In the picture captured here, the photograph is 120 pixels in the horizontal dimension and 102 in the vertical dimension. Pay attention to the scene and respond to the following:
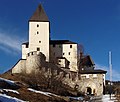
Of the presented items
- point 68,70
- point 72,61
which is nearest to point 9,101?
point 68,70

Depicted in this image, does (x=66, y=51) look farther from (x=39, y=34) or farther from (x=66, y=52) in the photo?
(x=39, y=34)

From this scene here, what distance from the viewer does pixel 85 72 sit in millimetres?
69000

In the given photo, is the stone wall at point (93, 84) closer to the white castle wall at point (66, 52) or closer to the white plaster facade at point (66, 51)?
the white castle wall at point (66, 52)

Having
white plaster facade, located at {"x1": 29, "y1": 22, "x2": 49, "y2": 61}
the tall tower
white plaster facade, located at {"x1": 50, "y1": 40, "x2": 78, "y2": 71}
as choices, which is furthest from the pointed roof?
white plaster facade, located at {"x1": 50, "y1": 40, "x2": 78, "y2": 71}

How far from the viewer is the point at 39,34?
72.4 metres

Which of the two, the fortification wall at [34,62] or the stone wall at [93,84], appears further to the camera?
the fortification wall at [34,62]

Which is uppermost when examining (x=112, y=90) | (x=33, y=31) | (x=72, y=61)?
(x=33, y=31)

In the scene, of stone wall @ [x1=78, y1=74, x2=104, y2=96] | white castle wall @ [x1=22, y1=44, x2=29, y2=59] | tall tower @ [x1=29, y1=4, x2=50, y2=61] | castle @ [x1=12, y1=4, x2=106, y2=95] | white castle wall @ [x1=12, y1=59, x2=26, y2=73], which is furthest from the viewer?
white castle wall @ [x1=22, y1=44, x2=29, y2=59]

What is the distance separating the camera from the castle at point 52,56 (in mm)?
61750

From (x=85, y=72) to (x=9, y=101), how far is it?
155 ft

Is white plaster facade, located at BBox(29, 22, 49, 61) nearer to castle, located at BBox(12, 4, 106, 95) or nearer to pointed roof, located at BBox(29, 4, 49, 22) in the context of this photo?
castle, located at BBox(12, 4, 106, 95)

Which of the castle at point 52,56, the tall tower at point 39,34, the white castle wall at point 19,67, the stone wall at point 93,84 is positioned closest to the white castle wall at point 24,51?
the castle at point 52,56

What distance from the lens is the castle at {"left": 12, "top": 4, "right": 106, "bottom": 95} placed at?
61.8 meters

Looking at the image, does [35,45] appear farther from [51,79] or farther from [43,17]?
[51,79]
